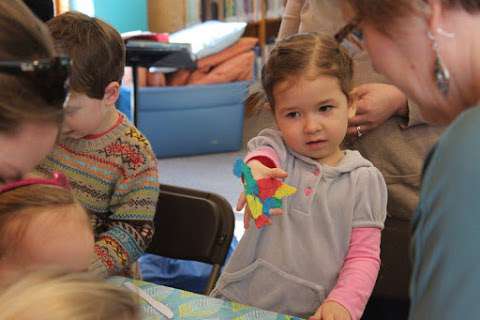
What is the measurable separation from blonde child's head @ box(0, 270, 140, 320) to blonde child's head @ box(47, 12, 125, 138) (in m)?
0.85

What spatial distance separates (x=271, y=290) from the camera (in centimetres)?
133

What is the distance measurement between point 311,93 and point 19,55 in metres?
0.67

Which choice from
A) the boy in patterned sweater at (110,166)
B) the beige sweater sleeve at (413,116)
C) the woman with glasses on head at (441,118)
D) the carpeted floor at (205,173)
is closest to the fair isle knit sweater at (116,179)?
the boy in patterned sweater at (110,166)

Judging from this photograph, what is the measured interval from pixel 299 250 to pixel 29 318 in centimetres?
83

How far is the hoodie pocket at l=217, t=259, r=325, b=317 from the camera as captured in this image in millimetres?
1307

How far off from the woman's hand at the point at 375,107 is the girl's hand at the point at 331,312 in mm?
452

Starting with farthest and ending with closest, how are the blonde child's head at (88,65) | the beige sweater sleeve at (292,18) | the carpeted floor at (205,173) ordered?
the carpeted floor at (205,173) < the beige sweater sleeve at (292,18) < the blonde child's head at (88,65)

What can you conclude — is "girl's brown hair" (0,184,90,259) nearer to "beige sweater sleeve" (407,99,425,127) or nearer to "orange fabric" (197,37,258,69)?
"beige sweater sleeve" (407,99,425,127)

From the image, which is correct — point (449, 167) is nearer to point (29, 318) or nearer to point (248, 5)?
point (29, 318)

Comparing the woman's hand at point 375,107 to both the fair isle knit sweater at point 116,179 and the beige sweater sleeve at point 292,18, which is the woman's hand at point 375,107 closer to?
the beige sweater sleeve at point 292,18

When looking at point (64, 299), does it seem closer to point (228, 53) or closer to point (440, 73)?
point (440, 73)

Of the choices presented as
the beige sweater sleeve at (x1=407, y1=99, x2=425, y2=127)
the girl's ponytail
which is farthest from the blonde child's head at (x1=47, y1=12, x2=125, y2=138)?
the beige sweater sleeve at (x1=407, y1=99, x2=425, y2=127)

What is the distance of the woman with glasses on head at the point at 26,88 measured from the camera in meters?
0.76

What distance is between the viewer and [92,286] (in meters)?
0.59
